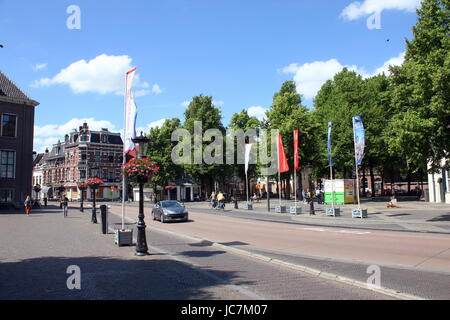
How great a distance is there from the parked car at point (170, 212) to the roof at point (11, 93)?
2799 cm

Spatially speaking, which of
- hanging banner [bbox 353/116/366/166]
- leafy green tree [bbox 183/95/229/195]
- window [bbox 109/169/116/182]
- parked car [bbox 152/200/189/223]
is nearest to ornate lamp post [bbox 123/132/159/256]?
parked car [bbox 152/200/189/223]

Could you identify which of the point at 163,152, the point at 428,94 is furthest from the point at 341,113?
the point at 163,152

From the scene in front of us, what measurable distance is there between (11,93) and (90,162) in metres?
39.2

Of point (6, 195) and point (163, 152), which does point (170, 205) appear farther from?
point (163, 152)

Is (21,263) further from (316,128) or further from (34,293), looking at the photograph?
(316,128)

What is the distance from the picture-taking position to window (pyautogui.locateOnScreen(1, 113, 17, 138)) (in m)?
40.6

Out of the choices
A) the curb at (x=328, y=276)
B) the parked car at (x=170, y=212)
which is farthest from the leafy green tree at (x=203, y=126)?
the curb at (x=328, y=276)

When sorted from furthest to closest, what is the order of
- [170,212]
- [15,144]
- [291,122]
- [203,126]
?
[203,126] < [291,122] < [15,144] < [170,212]

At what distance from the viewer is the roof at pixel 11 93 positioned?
40844 mm

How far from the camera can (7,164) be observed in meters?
40.6

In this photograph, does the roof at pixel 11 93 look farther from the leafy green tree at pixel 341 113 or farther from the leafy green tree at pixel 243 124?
the leafy green tree at pixel 341 113

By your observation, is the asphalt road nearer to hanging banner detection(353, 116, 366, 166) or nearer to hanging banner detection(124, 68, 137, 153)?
hanging banner detection(124, 68, 137, 153)
